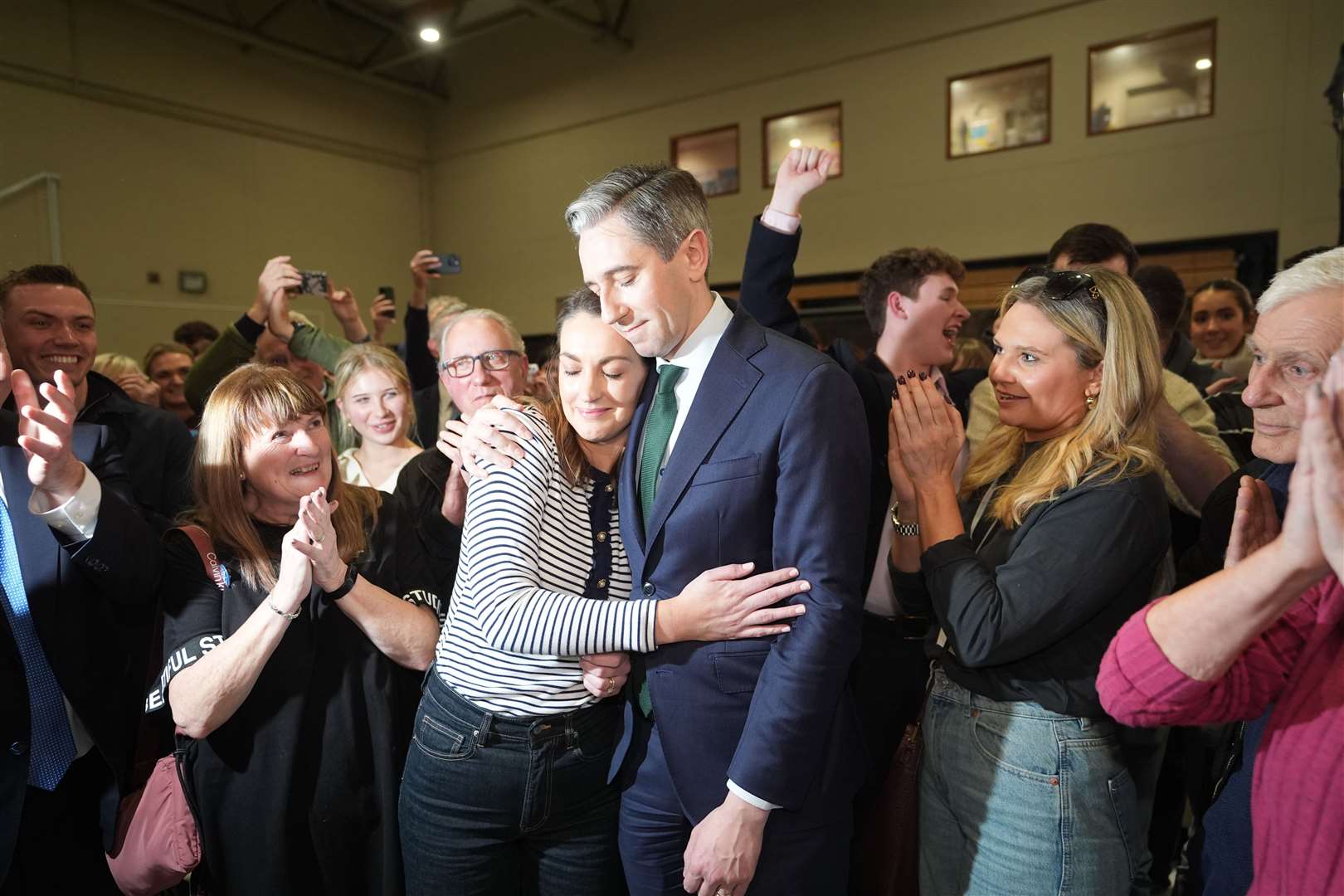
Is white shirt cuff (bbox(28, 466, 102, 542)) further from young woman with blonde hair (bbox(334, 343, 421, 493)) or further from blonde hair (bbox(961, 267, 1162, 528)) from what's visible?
blonde hair (bbox(961, 267, 1162, 528))

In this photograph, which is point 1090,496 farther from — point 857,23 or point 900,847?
point 857,23

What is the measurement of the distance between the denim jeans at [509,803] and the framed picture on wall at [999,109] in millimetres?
8010

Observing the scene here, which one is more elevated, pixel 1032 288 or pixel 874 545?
pixel 1032 288

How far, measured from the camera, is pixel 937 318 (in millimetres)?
2434

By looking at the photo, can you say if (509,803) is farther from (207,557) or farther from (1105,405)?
(1105,405)

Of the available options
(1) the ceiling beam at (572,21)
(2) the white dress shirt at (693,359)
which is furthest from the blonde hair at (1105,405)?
(1) the ceiling beam at (572,21)

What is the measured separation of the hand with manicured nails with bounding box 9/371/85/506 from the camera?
143 cm

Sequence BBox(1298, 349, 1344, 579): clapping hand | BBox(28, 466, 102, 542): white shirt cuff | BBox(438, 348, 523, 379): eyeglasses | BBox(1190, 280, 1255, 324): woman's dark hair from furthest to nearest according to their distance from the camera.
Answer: BBox(1190, 280, 1255, 324): woman's dark hair, BBox(438, 348, 523, 379): eyeglasses, BBox(28, 466, 102, 542): white shirt cuff, BBox(1298, 349, 1344, 579): clapping hand

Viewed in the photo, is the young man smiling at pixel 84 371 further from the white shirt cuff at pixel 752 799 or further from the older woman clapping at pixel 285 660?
the white shirt cuff at pixel 752 799

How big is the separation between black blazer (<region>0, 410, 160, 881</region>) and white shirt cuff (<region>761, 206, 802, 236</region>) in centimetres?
148

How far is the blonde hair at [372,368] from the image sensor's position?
2812 mm

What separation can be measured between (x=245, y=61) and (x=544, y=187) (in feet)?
12.5

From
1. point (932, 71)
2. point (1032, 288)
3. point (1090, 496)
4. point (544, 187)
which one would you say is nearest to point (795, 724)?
point (1090, 496)

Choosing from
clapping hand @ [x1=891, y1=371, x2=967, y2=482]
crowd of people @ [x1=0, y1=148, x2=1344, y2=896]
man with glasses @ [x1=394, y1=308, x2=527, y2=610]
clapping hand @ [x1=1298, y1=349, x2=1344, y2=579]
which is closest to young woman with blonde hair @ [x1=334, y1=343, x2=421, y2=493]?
man with glasses @ [x1=394, y1=308, x2=527, y2=610]
